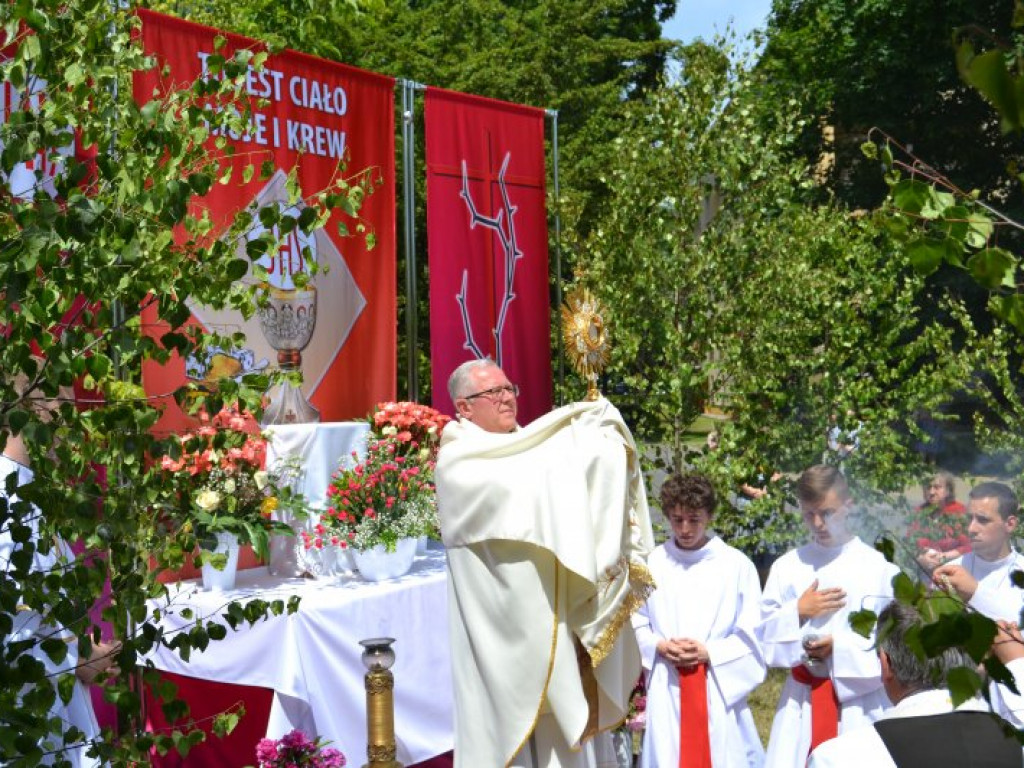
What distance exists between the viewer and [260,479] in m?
6.34

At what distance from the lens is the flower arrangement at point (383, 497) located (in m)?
6.74

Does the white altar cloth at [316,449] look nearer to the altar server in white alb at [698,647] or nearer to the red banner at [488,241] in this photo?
the red banner at [488,241]

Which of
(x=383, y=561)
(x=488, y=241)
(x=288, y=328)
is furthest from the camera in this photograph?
(x=488, y=241)

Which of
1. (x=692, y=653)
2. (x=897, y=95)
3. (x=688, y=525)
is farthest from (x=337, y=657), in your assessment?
(x=897, y=95)

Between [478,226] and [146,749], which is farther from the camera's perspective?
[478,226]

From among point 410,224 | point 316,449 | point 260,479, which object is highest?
point 410,224

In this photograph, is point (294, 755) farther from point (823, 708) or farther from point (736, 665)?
point (823, 708)

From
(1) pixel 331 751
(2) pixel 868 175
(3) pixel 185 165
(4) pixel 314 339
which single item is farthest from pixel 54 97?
(2) pixel 868 175

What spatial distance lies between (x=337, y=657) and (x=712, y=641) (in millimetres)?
1875

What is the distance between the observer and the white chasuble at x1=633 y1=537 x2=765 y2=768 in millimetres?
5859

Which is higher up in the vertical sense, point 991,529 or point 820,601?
point 991,529

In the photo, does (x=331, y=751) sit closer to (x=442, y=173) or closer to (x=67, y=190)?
(x=67, y=190)

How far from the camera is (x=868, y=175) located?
2459cm

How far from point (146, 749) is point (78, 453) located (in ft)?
1.77
